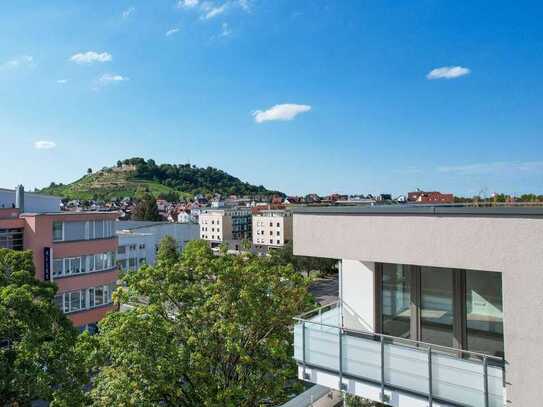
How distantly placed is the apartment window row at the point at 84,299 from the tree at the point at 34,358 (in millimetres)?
14096

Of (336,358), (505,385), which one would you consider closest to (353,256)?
(336,358)

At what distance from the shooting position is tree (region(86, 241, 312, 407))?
13383 millimetres

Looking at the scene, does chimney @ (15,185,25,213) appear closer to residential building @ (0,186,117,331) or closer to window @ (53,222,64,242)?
residential building @ (0,186,117,331)

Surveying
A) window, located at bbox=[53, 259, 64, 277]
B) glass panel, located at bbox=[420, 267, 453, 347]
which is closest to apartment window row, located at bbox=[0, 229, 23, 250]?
window, located at bbox=[53, 259, 64, 277]

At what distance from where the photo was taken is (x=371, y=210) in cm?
810

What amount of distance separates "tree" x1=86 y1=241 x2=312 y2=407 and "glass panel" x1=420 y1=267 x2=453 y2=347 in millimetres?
6481

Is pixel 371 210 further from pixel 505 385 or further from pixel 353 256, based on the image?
pixel 505 385

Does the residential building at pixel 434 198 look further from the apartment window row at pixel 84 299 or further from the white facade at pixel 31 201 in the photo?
the white facade at pixel 31 201

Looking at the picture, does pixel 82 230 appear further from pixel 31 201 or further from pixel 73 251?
pixel 31 201

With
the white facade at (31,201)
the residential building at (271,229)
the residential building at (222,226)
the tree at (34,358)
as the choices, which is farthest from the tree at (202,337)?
the residential building at (222,226)

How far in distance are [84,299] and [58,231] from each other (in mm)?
5284

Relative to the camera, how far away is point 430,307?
8562 millimetres

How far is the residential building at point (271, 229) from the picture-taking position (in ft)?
332

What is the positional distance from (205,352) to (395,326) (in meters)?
7.49
